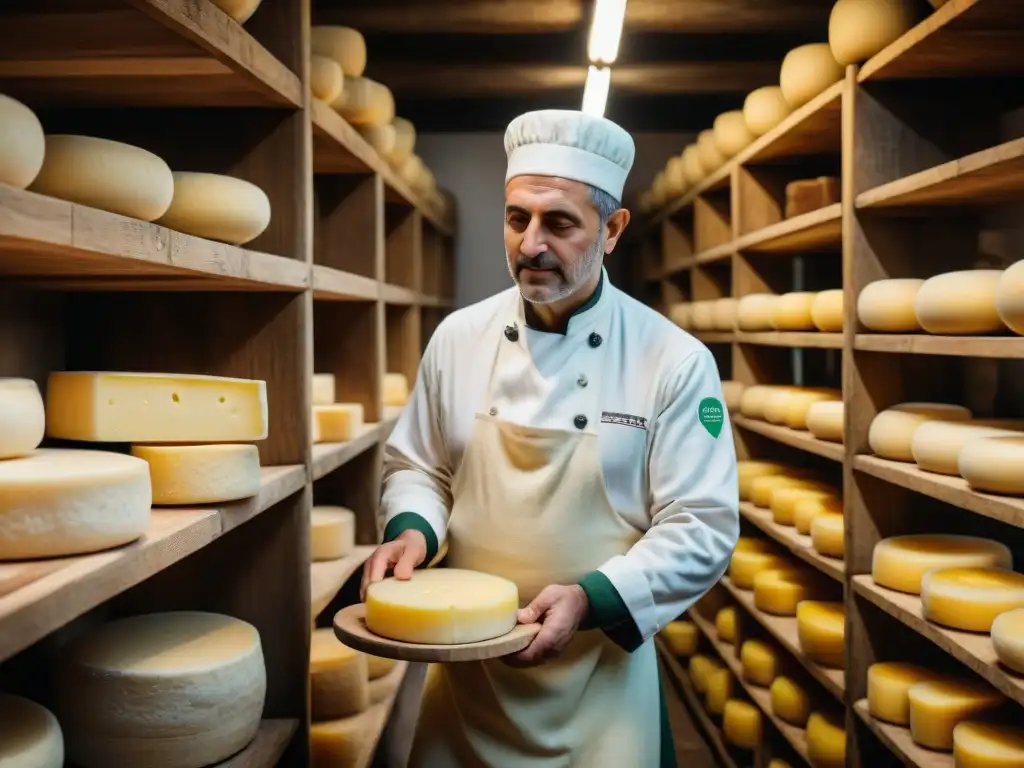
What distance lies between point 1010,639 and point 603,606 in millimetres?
751

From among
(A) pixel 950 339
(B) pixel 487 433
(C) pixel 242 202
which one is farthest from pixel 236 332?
(A) pixel 950 339

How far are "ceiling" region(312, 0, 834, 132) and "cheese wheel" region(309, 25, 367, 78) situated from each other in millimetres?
805

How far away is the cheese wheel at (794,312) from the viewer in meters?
3.23

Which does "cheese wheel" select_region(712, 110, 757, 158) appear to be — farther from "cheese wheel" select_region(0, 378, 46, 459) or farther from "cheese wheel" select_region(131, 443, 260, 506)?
"cheese wheel" select_region(0, 378, 46, 459)

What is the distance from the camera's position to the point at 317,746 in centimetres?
247

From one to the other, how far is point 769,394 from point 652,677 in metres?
1.78

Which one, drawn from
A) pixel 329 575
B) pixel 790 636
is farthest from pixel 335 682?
pixel 790 636

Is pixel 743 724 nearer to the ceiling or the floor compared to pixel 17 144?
nearer to the floor

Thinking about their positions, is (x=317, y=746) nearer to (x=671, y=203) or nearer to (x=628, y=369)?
(x=628, y=369)

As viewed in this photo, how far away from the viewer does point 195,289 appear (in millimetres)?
1956

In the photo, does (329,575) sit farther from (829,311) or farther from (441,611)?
(829,311)

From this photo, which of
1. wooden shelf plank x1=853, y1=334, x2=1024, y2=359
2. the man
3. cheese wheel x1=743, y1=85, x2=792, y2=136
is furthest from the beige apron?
cheese wheel x1=743, y1=85, x2=792, y2=136

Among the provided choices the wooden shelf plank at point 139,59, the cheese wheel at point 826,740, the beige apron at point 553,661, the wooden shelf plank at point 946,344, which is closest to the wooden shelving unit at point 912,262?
the wooden shelf plank at point 946,344

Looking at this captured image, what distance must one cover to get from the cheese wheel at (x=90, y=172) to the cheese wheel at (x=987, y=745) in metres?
1.83
